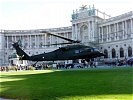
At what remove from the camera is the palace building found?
5005 inches

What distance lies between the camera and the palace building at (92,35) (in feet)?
417

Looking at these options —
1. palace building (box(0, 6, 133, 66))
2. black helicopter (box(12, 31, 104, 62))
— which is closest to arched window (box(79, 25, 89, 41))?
palace building (box(0, 6, 133, 66))

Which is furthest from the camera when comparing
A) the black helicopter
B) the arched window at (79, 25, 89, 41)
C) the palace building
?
the arched window at (79, 25, 89, 41)

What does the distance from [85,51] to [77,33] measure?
11368cm

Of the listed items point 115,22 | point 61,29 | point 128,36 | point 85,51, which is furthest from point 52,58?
point 61,29

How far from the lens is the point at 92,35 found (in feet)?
476

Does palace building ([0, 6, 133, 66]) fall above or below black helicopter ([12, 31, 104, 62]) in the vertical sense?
above

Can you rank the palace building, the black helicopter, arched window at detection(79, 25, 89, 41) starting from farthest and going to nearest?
arched window at detection(79, 25, 89, 41) < the palace building < the black helicopter

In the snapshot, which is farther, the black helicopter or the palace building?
the palace building

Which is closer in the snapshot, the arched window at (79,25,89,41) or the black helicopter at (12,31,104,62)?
the black helicopter at (12,31,104,62)

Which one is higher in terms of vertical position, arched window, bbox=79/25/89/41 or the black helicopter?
arched window, bbox=79/25/89/41

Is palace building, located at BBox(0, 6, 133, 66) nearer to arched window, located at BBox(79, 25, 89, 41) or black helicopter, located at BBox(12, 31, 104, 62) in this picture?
arched window, located at BBox(79, 25, 89, 41)

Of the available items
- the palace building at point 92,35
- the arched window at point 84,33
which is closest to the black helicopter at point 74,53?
the palace building at point 92,35

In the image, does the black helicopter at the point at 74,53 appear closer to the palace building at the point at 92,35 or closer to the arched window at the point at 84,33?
the palace building at the point at 92,35
